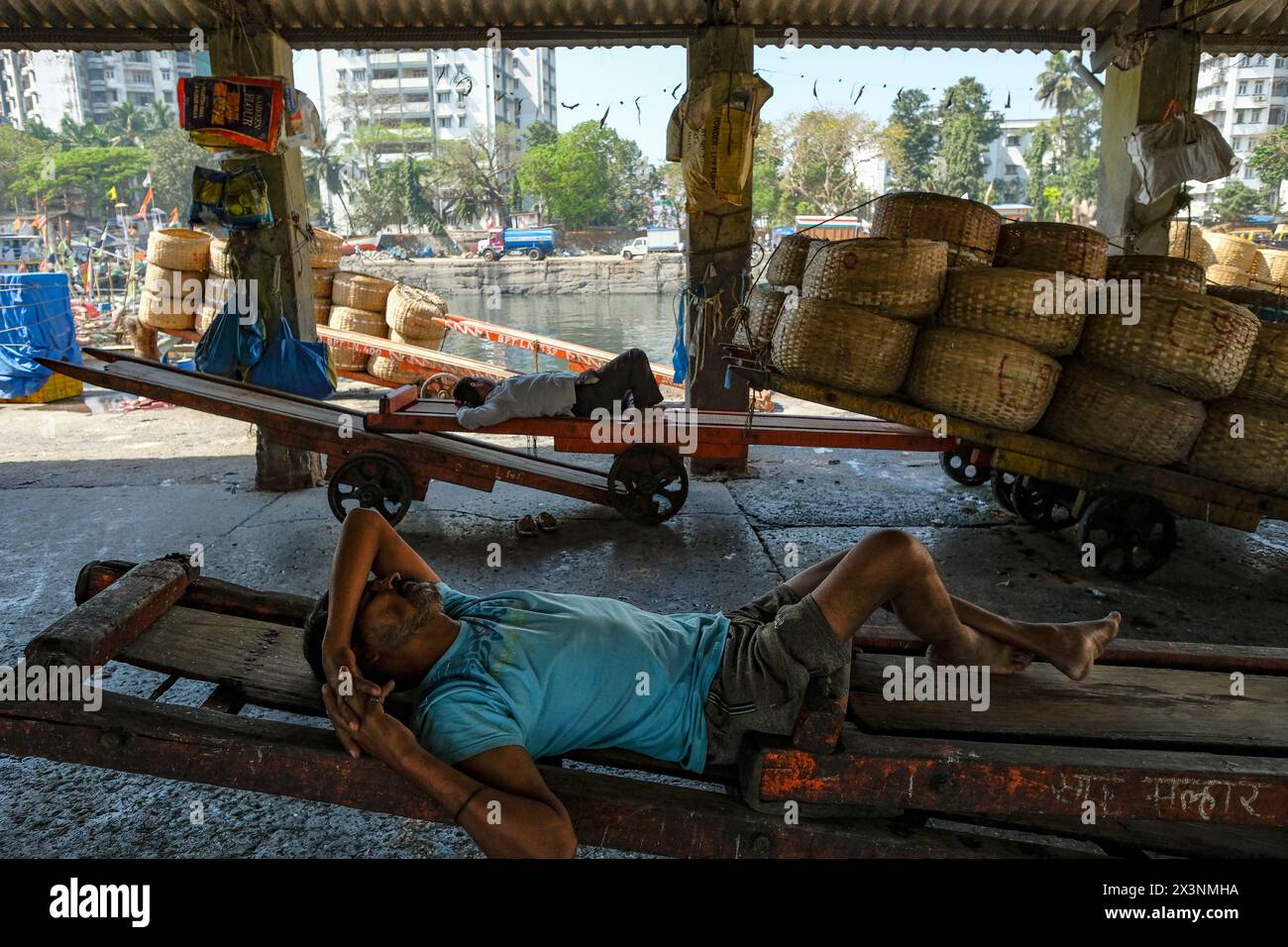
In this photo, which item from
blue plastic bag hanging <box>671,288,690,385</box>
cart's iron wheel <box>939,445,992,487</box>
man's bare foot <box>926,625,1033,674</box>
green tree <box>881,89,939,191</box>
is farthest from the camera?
green tree <box>881,89,939,191</box>

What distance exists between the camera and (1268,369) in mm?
4824

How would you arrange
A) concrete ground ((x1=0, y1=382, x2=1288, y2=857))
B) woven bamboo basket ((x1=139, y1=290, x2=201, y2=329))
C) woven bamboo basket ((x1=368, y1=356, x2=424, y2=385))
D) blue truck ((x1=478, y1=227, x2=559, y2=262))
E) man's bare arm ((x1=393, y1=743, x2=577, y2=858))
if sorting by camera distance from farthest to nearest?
blue truck ((x1=478, y1=227, x2=559, y2=262)) < woven bamboo basket ((x1=139, y1=290, x2=201, y2=329)) < woven bamboo basket ((x1=368, y1=356, x2=424, y2=385)) < concrete ground ((x1=0, y1=382, x2=1288, y2=857)) < man's bare arm ((x1=393, y1=743, x2=577, y2=858))

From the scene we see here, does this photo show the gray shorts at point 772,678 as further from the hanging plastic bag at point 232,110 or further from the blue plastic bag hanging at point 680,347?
the hanging plastic bag at point 232,110

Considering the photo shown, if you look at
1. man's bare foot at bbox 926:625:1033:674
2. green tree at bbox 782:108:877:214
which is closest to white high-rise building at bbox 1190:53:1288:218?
green tree at bbox 782:108:877:214

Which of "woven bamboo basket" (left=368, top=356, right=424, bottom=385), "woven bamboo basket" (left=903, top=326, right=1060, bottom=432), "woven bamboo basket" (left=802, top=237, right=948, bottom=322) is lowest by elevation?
"woven bamboo basket" (left=368, top=356, right=424, bottom=385)

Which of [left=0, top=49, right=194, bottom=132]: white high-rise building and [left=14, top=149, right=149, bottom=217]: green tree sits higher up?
[left=0, top=49, right=194, bottom=132]: white high-rise building

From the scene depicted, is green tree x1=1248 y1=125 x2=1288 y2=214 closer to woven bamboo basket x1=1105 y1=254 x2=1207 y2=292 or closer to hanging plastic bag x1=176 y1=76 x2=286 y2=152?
woven bamboo basket x1=1105 y1=254 x2=1207 y2=292

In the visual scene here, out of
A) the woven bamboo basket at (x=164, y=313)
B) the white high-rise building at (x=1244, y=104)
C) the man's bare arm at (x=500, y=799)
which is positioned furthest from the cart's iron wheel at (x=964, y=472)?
the white high-rise building at (x=1244, y=104)

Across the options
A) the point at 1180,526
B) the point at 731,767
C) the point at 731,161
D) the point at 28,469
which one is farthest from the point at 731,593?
the point at 28,469

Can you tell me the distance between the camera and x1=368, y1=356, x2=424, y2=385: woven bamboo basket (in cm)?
1241

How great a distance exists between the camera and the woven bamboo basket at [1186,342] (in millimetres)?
4570

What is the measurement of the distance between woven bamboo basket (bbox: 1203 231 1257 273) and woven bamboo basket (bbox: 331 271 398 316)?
444 inches

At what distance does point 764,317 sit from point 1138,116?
3726 millimetres
